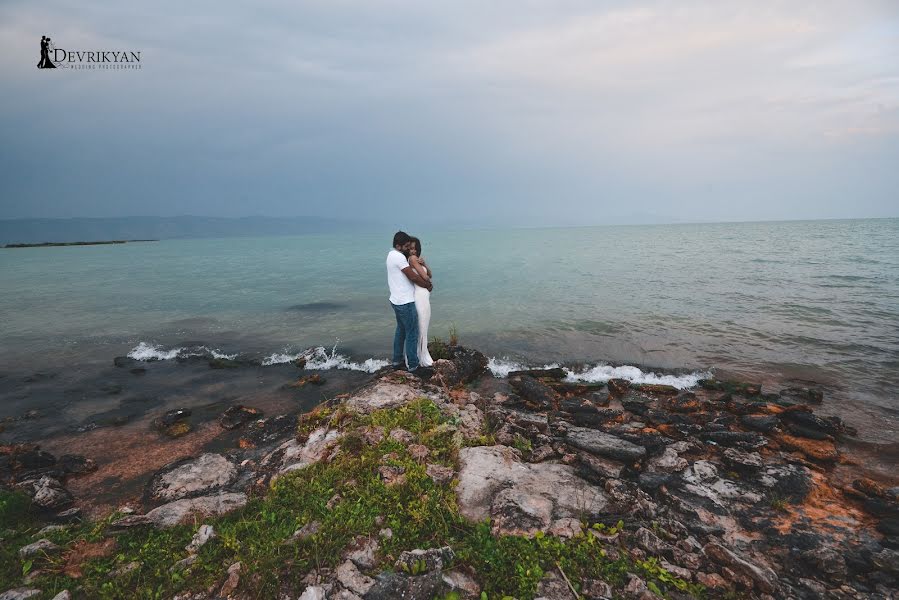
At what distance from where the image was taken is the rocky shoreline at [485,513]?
389cm

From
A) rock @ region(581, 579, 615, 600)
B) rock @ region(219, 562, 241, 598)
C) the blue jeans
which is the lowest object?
rock @ region(219, 562, 241, 598)

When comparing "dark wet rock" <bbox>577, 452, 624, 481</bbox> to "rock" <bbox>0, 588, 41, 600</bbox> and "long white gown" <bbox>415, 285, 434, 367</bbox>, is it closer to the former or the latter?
"long white gown" <bbox>415, 285, 434, 367</bbox>

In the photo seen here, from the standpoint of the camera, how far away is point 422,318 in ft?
31.7

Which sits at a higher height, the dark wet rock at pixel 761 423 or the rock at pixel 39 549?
the rock at pixel 39 549

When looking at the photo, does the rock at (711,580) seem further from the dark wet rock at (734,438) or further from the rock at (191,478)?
the rock at (191,478)

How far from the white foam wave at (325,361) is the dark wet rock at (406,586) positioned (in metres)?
9.40

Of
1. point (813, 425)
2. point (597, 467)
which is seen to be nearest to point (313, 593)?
point (597, 467)

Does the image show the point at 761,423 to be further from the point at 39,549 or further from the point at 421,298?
the point at 39,549

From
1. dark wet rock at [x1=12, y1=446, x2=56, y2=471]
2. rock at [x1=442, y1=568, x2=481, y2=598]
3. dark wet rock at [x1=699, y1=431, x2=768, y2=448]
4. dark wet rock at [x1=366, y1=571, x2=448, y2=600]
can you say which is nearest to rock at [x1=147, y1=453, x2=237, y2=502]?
dark wet rock at [x1=12, y1=446, x2=56, y2=471]

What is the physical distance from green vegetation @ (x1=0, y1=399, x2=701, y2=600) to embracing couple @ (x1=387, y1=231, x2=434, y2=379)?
448cm

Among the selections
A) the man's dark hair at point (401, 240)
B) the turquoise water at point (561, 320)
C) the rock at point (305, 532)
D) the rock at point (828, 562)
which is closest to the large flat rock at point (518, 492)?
the rock at point (305, 532)


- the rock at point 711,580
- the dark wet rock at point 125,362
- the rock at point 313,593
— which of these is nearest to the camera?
the rock at point 313,593

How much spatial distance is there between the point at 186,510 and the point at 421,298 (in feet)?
19.6

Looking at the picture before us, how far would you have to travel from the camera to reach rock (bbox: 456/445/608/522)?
4977mm
